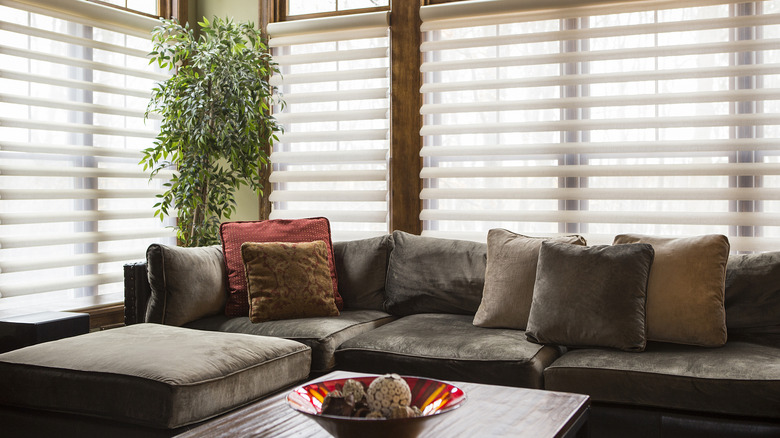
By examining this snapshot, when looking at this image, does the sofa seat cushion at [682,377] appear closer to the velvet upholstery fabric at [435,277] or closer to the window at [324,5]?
the velvet upholstery fabric at [435,277]

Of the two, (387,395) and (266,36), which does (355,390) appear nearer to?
(387,395)

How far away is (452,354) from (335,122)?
218 cm

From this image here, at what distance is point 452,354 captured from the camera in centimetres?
282

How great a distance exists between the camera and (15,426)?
8.20 ft

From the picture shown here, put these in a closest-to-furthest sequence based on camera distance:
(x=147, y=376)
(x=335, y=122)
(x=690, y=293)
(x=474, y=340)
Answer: (x=147, y=376), (x=690, y=293), (x=474, y=340), (x=335, y=122)

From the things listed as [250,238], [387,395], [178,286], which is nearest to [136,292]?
[178,286]

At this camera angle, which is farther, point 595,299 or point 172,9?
point 172,9

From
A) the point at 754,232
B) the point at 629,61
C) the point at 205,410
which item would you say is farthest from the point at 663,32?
the point at 205,410

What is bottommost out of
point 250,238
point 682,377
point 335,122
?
point 682,377

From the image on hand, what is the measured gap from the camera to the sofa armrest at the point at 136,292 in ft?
11.0

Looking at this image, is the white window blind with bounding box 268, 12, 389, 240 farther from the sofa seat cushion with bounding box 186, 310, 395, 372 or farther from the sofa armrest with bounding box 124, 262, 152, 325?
the sofa armrest with bounding box 124, 262, 152, 325

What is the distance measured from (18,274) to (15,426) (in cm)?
Result: 157

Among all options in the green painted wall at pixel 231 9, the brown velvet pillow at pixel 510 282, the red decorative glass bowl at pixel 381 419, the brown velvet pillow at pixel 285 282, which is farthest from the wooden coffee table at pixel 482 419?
the green painted wall at pixel 231 9

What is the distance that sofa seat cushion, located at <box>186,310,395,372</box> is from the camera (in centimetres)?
303
